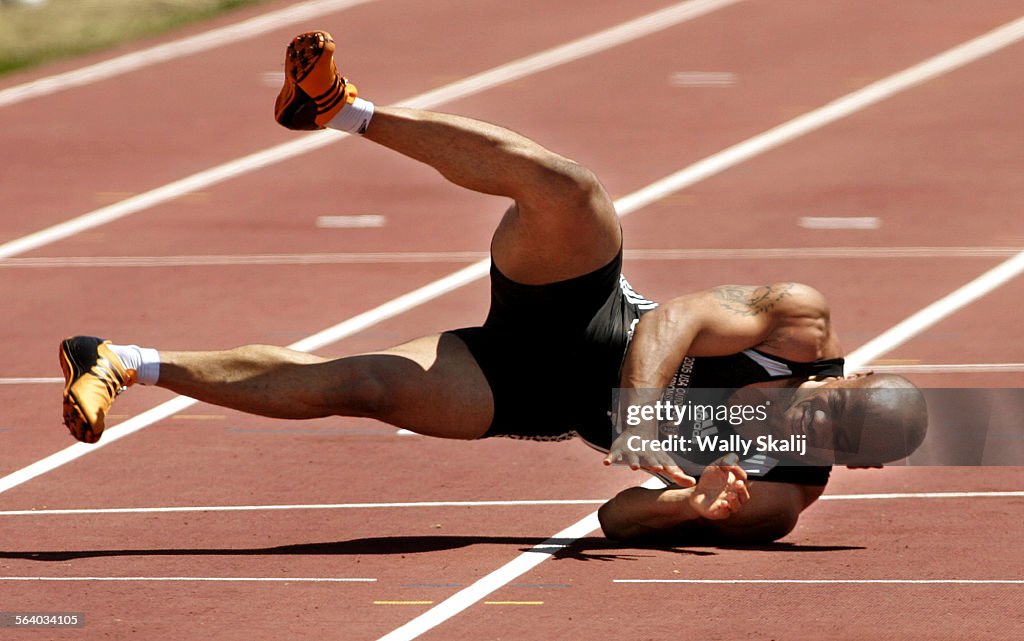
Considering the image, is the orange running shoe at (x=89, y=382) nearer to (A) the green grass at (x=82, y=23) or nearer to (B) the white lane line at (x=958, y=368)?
(B) the white lane line at (x=958, y=368)

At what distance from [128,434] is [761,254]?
5347mm

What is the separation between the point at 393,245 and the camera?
13.4m

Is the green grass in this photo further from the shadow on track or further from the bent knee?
the bent knee

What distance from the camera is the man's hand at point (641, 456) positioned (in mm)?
6500

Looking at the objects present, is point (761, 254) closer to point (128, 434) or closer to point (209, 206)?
point (209, 206)

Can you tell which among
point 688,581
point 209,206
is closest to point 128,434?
point 688,581

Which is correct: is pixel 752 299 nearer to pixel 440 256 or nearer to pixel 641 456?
pixel 641 456

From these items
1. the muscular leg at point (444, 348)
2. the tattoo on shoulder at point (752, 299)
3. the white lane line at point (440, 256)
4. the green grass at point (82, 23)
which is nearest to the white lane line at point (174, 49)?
the green grass at point (82, 23)

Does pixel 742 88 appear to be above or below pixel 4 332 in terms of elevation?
above

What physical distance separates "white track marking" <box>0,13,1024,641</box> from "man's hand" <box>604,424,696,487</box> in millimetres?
544

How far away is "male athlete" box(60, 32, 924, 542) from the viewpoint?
6.70 meters

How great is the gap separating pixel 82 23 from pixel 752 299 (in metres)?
15.4

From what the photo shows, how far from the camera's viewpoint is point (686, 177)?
15.3 m

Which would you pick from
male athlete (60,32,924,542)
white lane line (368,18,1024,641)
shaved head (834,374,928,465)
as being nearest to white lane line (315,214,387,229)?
white lane line (368,18,1024,641)
